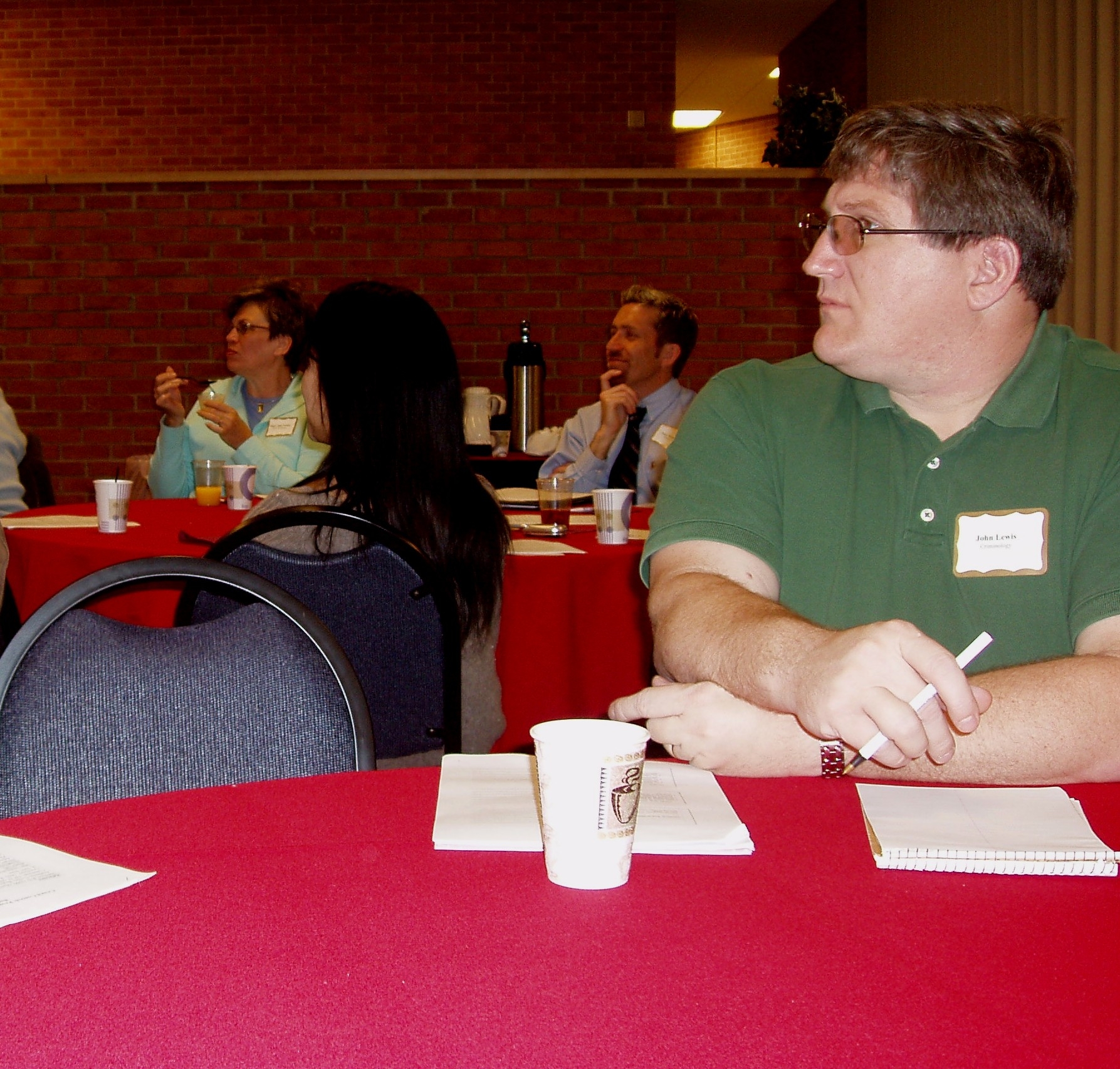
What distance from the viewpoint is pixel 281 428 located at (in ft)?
12.4

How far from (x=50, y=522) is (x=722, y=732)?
2.37 metres

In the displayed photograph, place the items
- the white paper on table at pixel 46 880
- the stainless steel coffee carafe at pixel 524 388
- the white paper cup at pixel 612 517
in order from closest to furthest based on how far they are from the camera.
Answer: the white paper on table at pixel 46 880
the white paper cup at pixel 612 517
the stainless steel coffee carafe at pixel 524 388

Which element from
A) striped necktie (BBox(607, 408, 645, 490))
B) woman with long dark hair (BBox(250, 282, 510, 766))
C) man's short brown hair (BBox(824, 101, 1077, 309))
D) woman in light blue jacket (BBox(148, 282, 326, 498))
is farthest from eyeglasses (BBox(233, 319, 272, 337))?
man's short brown hair (BBox(824, 101, 1077, 309))

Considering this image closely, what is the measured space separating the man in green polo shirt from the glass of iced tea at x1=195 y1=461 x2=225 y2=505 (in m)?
2.15

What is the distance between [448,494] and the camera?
207cm

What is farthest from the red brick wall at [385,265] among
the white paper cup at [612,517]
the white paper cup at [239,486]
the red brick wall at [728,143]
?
the red brick wall at [728,143]

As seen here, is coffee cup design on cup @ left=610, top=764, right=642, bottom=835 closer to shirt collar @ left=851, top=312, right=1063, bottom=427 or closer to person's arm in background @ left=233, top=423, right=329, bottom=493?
shirt collar @ left=851, top=312, right=1063, bottom=427

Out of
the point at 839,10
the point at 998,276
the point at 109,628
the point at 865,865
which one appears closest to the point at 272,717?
the point at 109,628

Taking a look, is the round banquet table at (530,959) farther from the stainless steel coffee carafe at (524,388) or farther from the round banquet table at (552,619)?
the stainless steel coffee carafe at (524,388)

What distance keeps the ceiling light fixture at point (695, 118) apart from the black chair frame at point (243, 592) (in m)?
11.6

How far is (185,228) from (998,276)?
5222 millimetres

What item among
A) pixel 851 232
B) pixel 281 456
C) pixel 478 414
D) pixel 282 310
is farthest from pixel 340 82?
pixel 851 232

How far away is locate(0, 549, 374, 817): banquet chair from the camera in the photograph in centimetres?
112

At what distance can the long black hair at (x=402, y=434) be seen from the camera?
2.05 m
